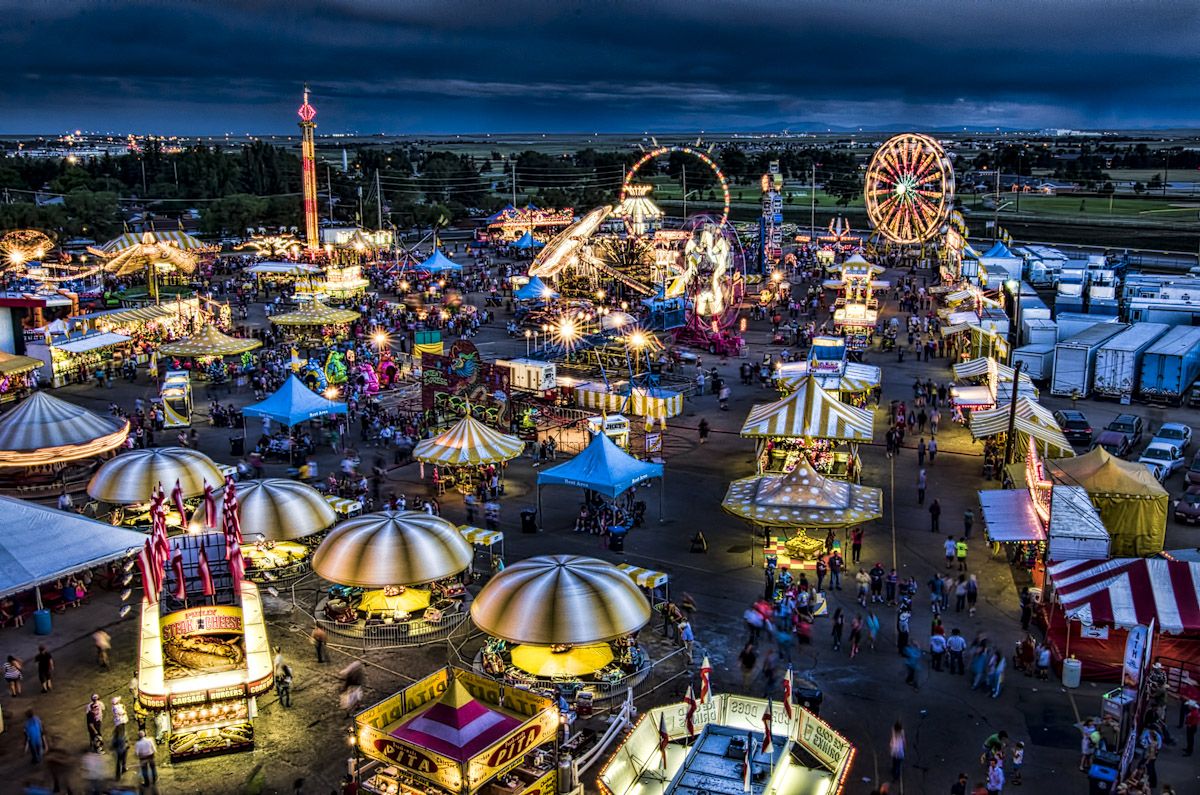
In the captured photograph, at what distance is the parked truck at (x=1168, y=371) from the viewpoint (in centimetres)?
3481

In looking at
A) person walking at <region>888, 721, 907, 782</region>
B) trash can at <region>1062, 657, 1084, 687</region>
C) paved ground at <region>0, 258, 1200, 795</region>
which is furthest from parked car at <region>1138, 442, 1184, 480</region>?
person walking at <region>888, 721, 907, 782</region>

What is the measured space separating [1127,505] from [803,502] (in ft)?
21.1

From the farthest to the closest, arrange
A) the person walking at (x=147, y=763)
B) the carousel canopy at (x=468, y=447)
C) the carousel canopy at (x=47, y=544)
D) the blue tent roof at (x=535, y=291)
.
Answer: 1. the blue tent roof at (x=535, y=291)
2. the carousel canopy at (x=468, y=447)
3. the carousel canopy at (x=47, y=544)
4. the person walking at (x=147, y=763)

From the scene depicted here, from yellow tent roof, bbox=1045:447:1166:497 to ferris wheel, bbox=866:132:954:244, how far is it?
110ft

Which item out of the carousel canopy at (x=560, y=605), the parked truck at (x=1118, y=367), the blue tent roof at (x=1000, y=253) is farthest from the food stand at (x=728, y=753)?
the blue tent roof at (x=1000, y=253)

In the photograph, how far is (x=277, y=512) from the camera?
20250 millimetres

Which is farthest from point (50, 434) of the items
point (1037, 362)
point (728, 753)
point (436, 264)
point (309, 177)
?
point (309, 177)

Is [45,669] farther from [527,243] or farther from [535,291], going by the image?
[527,243]

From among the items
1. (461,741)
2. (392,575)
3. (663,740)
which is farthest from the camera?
(392,575)

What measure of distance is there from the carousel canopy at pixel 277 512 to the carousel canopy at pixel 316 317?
83.3 feet

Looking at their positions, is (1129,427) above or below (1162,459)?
above

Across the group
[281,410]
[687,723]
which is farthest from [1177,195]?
[687,723]

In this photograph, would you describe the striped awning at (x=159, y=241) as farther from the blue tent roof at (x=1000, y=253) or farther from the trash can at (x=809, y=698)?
the blue tent roof at (x=1000, y=253)

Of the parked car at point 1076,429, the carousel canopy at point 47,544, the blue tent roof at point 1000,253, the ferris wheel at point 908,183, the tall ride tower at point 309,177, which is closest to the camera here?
the carousel canopy at point 47,544
